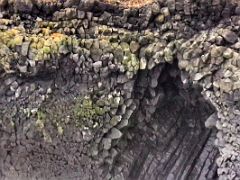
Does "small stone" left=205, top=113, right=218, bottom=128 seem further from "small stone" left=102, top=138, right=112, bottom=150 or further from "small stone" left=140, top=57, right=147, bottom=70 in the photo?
"small stone" left=102, top=138, right=112, bottom=150

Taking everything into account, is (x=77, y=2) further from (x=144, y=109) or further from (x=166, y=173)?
(x=166, y=173)

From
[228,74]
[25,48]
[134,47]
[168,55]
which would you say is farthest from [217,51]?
[25,48]

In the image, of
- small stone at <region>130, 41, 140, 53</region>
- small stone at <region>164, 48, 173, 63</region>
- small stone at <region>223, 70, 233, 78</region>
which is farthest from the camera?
small stone at <region>130, 41, 140, 53</region>

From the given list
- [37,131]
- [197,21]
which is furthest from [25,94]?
[197,21]

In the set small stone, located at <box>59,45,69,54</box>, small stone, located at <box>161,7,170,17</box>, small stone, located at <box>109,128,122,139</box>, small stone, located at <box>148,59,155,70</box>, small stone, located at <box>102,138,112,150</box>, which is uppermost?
small stone, located at <box>161,7,170,17</box>

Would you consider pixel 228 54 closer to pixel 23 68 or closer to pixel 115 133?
pixel 115 133

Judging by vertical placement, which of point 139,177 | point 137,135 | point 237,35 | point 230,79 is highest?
point 237,35

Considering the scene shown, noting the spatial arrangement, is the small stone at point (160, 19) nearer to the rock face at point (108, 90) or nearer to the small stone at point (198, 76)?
the rock face at point (108, 90)

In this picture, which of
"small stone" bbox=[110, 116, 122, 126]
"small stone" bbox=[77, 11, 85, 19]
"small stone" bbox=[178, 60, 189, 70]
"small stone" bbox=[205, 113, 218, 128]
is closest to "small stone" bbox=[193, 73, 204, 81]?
"small stone" bbox=[178, 60, 189, 70]
